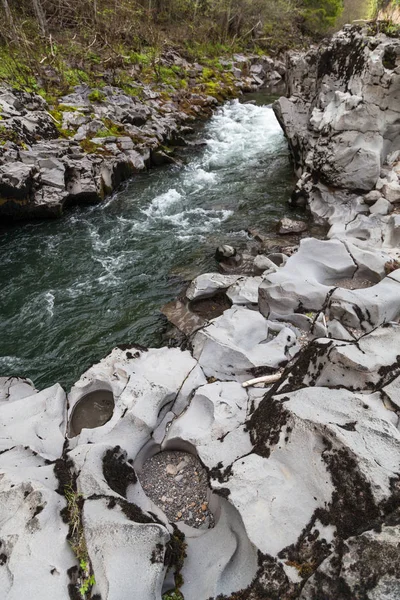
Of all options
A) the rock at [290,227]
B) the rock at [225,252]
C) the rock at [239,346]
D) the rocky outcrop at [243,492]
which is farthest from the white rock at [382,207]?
the rocky outcrop at [243,492]

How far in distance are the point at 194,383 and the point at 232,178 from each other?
978 cm

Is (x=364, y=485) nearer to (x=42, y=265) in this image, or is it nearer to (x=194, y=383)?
(x=194, y=383)

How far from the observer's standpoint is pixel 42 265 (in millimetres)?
9570

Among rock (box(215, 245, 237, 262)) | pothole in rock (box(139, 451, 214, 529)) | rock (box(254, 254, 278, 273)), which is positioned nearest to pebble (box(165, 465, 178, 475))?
pothole in rock (box(139, 451, 214, 529))

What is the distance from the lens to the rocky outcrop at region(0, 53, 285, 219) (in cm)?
1079

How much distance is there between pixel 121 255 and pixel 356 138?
6.85m

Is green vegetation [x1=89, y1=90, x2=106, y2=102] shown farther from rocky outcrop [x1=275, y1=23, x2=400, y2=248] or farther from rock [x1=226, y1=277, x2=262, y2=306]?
rock [x1=226, y1=277, x2=262, y2=306]

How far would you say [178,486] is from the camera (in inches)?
167

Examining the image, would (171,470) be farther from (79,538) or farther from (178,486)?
(79,538)

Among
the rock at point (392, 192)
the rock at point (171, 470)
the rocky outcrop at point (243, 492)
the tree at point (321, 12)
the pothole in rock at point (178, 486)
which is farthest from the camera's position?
the tree at point (321, 12)

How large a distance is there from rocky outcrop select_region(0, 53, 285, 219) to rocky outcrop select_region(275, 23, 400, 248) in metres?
5.92

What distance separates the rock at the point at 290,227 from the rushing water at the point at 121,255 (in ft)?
2.09

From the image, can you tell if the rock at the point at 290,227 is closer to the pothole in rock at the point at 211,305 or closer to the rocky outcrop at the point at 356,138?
the rocky outcrop at the point at 356,138

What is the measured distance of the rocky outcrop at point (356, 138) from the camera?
9.77m
